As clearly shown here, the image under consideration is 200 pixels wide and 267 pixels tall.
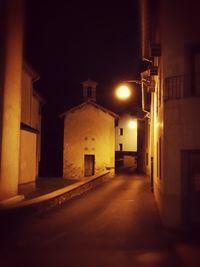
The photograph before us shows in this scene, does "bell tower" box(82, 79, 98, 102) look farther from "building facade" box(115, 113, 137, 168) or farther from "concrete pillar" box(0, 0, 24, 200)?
"concrete pillar" box(0, 0, 24, 200)

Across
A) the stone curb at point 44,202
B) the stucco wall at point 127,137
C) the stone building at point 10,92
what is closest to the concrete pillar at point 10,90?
the stone building at point 10,92

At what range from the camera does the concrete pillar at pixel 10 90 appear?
14875 millimetres

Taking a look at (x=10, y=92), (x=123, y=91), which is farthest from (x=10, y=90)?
(x=123, y=91)

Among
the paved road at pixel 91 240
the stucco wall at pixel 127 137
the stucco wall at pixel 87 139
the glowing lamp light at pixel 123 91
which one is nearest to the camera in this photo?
the paved road at pixel 91 240

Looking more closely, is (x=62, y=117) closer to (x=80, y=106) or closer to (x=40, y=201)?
(x=80, y=106)

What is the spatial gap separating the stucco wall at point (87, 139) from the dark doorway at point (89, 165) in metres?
0.52

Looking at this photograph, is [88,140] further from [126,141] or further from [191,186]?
[191,186]

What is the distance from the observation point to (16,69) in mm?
16234

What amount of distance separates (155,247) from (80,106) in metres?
28.4

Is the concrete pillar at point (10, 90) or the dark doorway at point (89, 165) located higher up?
the concrete pillar at point (10, 90)

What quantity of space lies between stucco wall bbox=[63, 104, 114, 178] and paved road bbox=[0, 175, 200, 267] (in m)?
21.6

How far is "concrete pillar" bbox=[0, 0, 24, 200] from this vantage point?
14875mm

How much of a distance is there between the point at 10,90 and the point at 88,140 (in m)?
21.6

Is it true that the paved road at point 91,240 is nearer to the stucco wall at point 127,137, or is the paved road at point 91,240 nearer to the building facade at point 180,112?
the building facade at point 180,112
